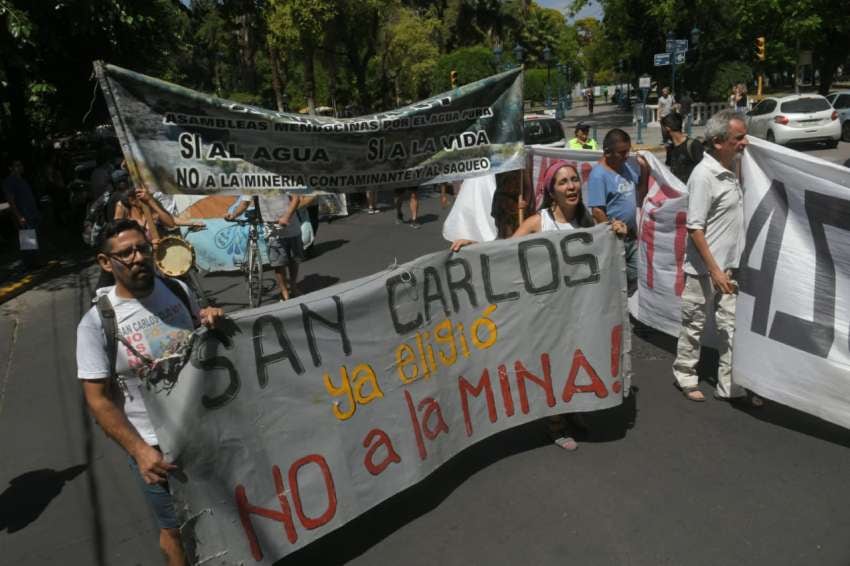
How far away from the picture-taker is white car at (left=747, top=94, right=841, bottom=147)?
1958 centimetres

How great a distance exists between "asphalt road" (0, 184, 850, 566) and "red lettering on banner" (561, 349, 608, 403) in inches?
15.0

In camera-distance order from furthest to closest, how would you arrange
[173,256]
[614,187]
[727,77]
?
[727,77]
[614,187]
[173,256]

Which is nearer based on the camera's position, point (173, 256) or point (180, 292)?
point (180, 292)

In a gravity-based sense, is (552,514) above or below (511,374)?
below

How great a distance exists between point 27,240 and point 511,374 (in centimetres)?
1016

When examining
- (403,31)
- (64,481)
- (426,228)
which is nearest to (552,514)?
(64,481)

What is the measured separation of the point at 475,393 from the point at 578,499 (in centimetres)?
77

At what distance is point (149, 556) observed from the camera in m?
3.59

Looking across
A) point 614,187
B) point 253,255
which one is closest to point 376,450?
point 614,187

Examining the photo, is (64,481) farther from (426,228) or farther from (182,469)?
(426,228)

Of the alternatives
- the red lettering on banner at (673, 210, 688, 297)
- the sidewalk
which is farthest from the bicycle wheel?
the sidewalk

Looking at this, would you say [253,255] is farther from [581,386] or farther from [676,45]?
[676,45]

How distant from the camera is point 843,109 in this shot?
813 inches

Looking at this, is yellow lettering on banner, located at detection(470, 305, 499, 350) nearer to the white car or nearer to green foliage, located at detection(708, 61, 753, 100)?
the white car
